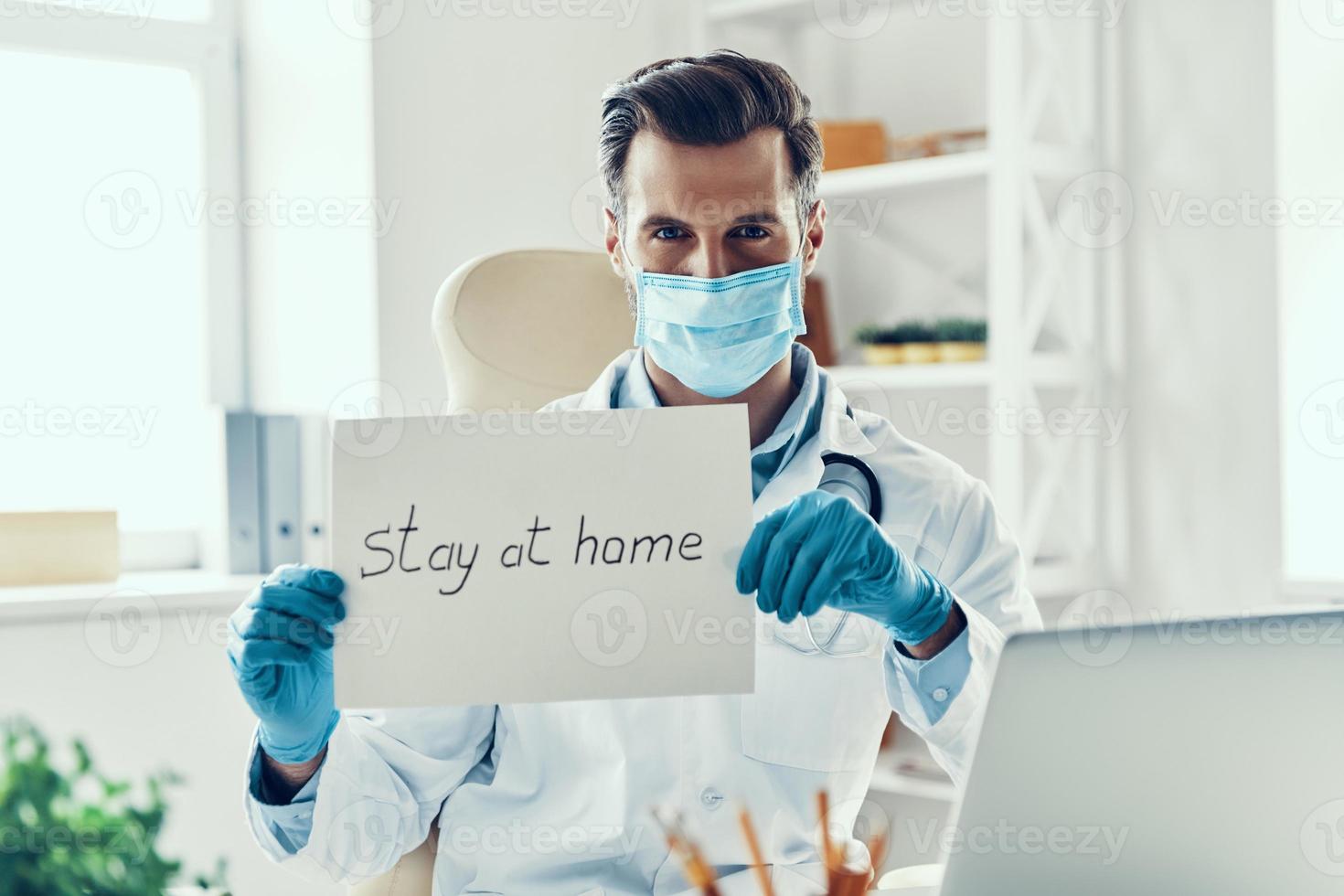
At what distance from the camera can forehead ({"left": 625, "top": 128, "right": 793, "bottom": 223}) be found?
114cm

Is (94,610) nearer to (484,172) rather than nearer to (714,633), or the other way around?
(484,172)

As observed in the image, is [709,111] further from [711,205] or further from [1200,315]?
[1200,315]

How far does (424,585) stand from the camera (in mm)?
851

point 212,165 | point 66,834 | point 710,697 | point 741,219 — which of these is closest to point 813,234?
point 741,219

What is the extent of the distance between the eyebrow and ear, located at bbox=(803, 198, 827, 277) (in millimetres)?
92

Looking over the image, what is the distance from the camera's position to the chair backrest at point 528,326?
4.59 ft

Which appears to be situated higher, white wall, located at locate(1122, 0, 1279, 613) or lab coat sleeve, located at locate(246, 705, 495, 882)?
white wall, located at locate(1122, 0, 1279, 613)

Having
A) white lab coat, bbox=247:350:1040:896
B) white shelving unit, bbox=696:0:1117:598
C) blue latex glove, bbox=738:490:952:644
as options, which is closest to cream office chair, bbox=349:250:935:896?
white lab coat, bbox=247:350:1040:896

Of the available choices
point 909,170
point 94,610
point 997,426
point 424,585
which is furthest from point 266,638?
point 909,170

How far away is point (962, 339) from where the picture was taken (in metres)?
2.23

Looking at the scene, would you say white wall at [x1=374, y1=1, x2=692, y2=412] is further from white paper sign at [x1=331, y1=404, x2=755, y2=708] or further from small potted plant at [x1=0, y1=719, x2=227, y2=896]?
small potted plant at [x1=0, y1=719, x2=227, y2=896]

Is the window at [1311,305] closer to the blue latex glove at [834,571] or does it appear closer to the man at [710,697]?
the man at [710,697]

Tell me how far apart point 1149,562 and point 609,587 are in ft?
5.18

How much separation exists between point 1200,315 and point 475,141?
1.28m
